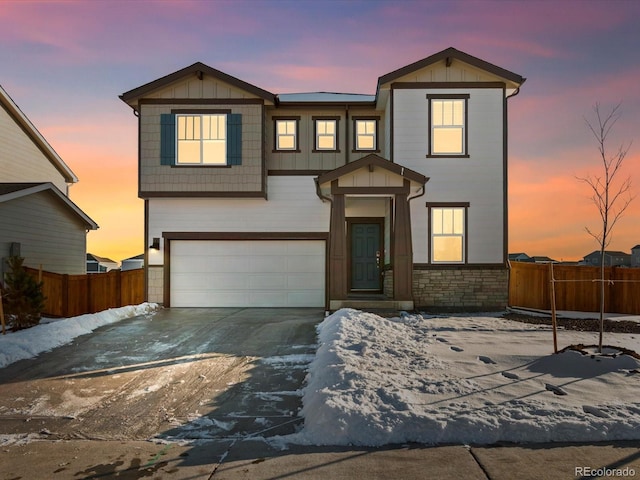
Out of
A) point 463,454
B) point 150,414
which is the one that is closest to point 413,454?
point 463,454

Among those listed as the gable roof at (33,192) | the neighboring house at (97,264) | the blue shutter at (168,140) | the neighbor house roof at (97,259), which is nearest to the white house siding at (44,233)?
the gable roof at (33,192)

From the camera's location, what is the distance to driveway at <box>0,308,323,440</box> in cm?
516

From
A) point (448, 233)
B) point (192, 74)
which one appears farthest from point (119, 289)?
point (448, 233)

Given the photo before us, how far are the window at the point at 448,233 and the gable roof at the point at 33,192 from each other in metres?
13.3

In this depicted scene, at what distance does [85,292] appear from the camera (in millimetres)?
15398

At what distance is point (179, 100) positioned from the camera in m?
15.2

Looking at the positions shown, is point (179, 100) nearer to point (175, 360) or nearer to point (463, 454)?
point (175, 360)

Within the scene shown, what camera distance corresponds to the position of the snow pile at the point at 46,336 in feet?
28.1

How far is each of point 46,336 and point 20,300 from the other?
8.40 feet

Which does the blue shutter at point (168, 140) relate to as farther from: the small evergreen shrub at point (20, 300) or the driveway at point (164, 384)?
the driveway at point (164, 384)

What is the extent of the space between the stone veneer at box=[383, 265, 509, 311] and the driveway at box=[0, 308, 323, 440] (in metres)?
4.62

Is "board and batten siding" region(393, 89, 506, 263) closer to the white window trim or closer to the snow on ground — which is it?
the white window trim

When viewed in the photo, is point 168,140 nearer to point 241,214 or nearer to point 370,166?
point 241,214

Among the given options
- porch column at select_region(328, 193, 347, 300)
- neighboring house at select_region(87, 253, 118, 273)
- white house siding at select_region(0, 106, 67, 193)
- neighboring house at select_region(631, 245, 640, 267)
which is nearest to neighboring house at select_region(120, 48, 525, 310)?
porch column at select_region(328, 193, 347, 300)
